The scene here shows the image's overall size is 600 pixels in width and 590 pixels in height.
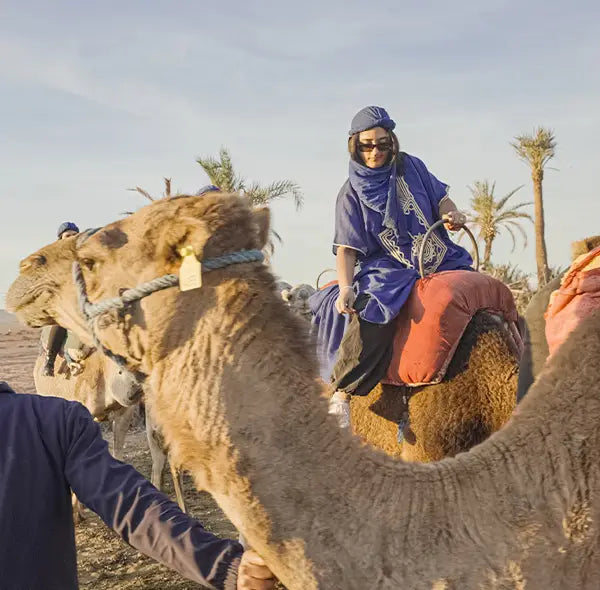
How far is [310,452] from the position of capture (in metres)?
1.93

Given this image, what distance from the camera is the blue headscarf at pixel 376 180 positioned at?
4.23 metres

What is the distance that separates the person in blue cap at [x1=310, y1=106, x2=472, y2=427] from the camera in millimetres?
4066

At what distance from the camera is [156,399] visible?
2090 mm

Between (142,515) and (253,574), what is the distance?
0.36 m

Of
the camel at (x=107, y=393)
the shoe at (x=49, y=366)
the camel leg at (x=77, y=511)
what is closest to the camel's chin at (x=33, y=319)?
the camel at (x=107, y=393)

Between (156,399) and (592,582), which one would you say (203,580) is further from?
(592,582)

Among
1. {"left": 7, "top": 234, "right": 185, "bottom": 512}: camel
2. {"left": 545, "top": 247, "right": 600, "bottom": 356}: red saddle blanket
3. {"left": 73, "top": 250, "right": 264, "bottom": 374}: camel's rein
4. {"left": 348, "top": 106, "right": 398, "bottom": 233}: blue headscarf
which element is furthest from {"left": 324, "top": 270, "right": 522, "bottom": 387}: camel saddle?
{"left": 73, "top": 250, "right": 264, "bottom": 374}: camel's rein

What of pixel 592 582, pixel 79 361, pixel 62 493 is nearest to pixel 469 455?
pixel 592 582

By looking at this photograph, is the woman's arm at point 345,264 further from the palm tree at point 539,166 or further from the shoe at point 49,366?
the palm tree at point 539,166

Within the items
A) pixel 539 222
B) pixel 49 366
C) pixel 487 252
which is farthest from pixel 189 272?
pixel 539 222

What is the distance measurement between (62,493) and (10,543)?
0.66 ft

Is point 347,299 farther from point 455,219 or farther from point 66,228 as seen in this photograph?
point 66,228

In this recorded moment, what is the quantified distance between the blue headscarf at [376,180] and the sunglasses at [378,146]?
91 mm

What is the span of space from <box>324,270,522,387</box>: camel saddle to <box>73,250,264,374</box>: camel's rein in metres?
1.92
